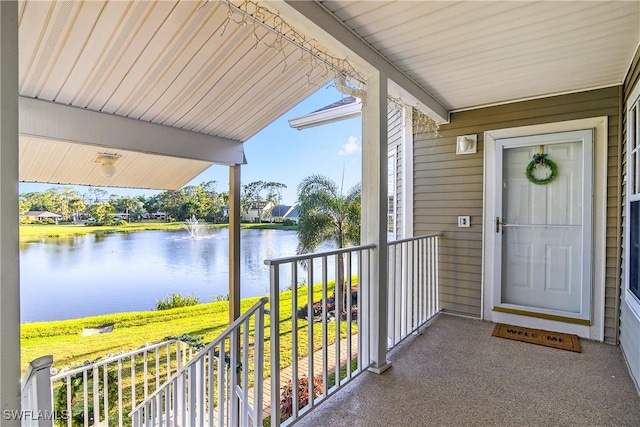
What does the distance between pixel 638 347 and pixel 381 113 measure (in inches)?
90.7

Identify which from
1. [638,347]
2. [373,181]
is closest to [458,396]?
[638,347]

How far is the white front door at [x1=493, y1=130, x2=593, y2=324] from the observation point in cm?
305

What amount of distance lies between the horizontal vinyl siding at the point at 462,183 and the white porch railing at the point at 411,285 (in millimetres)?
198

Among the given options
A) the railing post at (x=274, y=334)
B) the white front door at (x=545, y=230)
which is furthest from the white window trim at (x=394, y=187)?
the railing post at (x=274, y=334)

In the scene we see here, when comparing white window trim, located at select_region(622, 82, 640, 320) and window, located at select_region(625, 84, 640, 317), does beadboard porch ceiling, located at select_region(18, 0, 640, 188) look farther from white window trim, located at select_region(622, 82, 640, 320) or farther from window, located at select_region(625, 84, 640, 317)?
window, located at select_region(625, 84, 640, 317)

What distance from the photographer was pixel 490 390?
212cm

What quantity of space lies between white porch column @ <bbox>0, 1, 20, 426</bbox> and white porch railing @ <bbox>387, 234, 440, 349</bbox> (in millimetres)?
2306

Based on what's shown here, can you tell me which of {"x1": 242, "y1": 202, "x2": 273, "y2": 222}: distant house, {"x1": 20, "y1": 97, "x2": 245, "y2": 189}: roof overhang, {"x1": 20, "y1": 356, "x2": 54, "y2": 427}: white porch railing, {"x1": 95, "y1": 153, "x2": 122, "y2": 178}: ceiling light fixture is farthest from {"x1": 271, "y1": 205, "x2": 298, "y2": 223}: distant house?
{"x1": 20, "y1": 356, "x2": 54, "y2": 427}: white porch railing

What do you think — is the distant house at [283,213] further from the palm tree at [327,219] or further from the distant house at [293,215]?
the palm tree at [327,219]

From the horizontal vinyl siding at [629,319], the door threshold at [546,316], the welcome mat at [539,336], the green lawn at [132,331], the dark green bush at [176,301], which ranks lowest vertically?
the green lawn at [132,331]

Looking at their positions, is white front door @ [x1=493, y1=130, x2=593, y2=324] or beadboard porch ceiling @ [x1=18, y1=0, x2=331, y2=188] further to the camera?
white front door @ [x1=493, y1=130, x2=593, y2=324]

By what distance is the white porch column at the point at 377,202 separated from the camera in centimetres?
234

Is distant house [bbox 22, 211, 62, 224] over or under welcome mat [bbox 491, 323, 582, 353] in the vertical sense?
over

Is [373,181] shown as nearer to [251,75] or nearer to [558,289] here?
[251,75]
